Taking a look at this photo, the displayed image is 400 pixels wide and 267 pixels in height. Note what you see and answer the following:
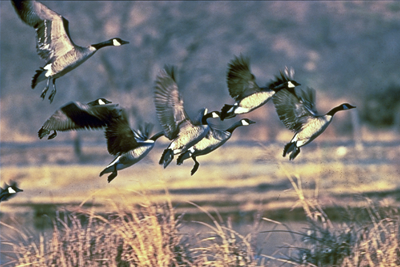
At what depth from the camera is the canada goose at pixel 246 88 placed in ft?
10.4

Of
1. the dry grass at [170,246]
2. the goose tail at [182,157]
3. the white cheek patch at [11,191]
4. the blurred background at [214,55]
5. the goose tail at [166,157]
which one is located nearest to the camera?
the goose tail at [166,157]

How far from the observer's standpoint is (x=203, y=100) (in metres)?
20.1

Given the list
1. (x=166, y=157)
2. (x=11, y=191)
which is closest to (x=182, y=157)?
(x=166, y=157)

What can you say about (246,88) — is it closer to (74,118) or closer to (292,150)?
(292,150)

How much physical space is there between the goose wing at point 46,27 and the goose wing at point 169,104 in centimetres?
43

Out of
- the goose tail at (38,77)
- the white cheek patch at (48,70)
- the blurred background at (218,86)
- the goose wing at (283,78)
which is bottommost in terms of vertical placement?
the goose wing at (283,78)

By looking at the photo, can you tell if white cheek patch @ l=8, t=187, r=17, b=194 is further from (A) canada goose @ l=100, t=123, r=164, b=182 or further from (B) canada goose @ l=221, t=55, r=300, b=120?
(B) canada goose @ l=221, t=55, r=300, b=120

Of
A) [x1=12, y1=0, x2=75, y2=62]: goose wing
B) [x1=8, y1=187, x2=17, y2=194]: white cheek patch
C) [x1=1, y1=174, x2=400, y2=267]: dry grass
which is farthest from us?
[x1=1, y1=174, x2=400, y2=267]: dry grass

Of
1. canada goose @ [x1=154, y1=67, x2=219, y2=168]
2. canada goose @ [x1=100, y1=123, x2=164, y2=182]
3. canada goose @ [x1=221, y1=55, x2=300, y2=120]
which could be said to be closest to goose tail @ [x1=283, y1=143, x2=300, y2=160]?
canada goose @ [x1=221, y1=55, x2=300, y2=120]

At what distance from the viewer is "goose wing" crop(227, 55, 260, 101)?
3.25 metres

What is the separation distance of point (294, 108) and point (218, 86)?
16.9 m

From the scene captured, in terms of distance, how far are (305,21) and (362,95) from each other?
9.33ft

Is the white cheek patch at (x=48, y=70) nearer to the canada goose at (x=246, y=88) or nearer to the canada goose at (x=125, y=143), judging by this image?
the canada goose at (x=125, y=143)

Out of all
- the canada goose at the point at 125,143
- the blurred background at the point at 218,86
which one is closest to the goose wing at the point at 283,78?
the canada goose at the point at 125,143
